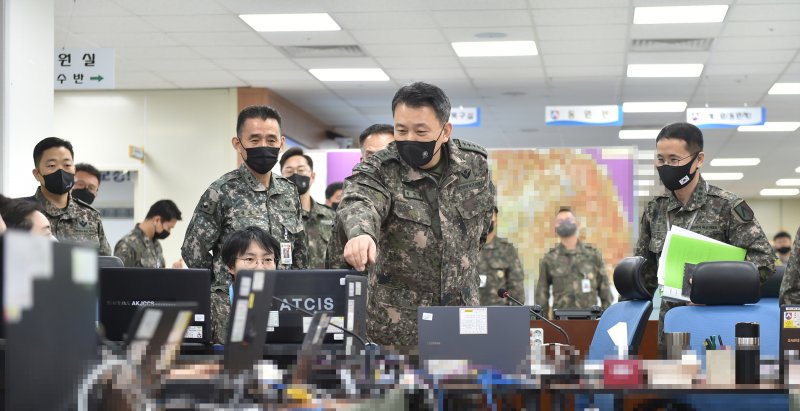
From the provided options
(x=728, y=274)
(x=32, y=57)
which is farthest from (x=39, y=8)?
(x=728, y=274)

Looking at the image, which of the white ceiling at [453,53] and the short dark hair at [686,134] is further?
the white ceiling at [453,53]

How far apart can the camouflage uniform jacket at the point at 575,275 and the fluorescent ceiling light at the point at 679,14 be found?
7.15 feet

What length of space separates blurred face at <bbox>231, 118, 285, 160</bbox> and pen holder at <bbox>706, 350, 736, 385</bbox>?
220cm

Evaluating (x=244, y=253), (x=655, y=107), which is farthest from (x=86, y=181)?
(x=655, y=107)

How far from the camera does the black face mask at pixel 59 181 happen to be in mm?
5367

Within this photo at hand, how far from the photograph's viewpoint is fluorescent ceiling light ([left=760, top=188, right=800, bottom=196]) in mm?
25755

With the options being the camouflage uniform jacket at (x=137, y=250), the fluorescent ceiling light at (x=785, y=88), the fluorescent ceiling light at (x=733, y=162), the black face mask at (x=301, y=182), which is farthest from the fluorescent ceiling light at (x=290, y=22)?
the fluorescent ceiling light at (x=733, y=162)

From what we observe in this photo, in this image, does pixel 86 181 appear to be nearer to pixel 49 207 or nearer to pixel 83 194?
pixel 83 194

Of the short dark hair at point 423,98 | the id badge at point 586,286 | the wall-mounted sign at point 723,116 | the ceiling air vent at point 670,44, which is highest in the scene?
the ceiling air vent at point 670,44

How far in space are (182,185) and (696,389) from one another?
36.1ft

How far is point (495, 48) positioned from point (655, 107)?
4166 mm

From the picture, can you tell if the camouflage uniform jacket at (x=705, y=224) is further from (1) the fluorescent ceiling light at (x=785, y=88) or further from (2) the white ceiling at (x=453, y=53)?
(1) the fluorescent ceiling light at (x=785, y=88)

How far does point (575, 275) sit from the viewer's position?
8609 millimetres

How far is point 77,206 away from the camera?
5.56 m
